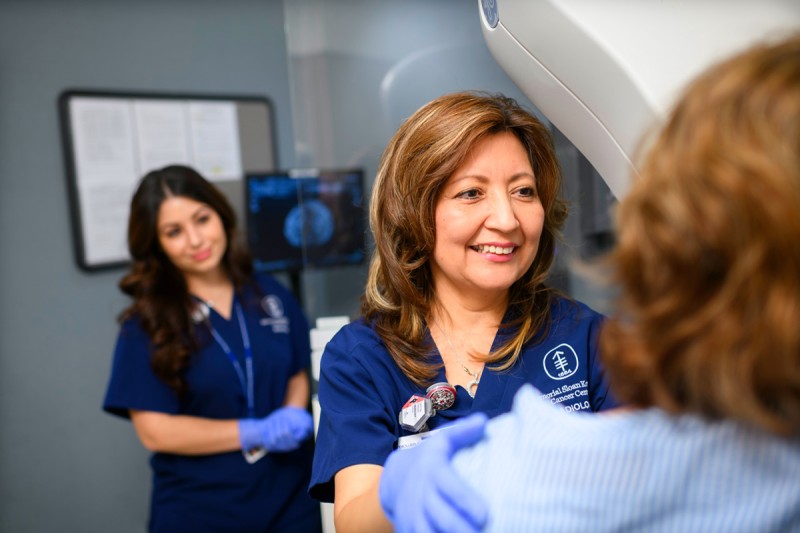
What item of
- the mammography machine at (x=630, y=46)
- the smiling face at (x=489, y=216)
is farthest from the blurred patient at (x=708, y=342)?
the smiling face at (x=489, y=216)

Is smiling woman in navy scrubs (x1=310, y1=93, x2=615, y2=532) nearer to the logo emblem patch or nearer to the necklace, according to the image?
the necklace

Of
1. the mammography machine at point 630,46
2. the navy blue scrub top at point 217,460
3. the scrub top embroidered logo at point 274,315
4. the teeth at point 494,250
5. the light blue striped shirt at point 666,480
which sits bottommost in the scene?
the navy blue scrub top at point 217,460

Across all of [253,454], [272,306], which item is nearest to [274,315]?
[272,306]

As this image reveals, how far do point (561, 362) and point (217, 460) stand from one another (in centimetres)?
117

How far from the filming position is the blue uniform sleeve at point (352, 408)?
936 mm

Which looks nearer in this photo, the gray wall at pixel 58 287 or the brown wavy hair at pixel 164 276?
the brown wavy hair at pixel 164 276

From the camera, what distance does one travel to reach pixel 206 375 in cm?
191

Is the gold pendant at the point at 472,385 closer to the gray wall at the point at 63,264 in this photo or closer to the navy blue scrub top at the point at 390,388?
the navy blue scrub top at the point at 390,388

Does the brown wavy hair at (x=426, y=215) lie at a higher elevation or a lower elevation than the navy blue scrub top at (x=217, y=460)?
higher

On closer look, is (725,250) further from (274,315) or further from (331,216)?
(274,315)

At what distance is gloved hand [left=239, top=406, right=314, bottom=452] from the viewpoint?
6.18ft

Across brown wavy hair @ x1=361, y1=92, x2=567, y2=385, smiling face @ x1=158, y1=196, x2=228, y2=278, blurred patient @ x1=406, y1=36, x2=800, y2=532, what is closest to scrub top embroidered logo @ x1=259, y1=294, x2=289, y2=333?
smiling face @ x1=158, y1=196, x2=228, y2=278

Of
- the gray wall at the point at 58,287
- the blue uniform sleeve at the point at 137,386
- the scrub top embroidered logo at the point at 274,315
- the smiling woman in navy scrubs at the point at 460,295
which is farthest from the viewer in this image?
the gray wall at the point at 58,287

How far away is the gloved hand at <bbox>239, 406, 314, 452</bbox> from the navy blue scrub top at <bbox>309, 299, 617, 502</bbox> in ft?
2.80
